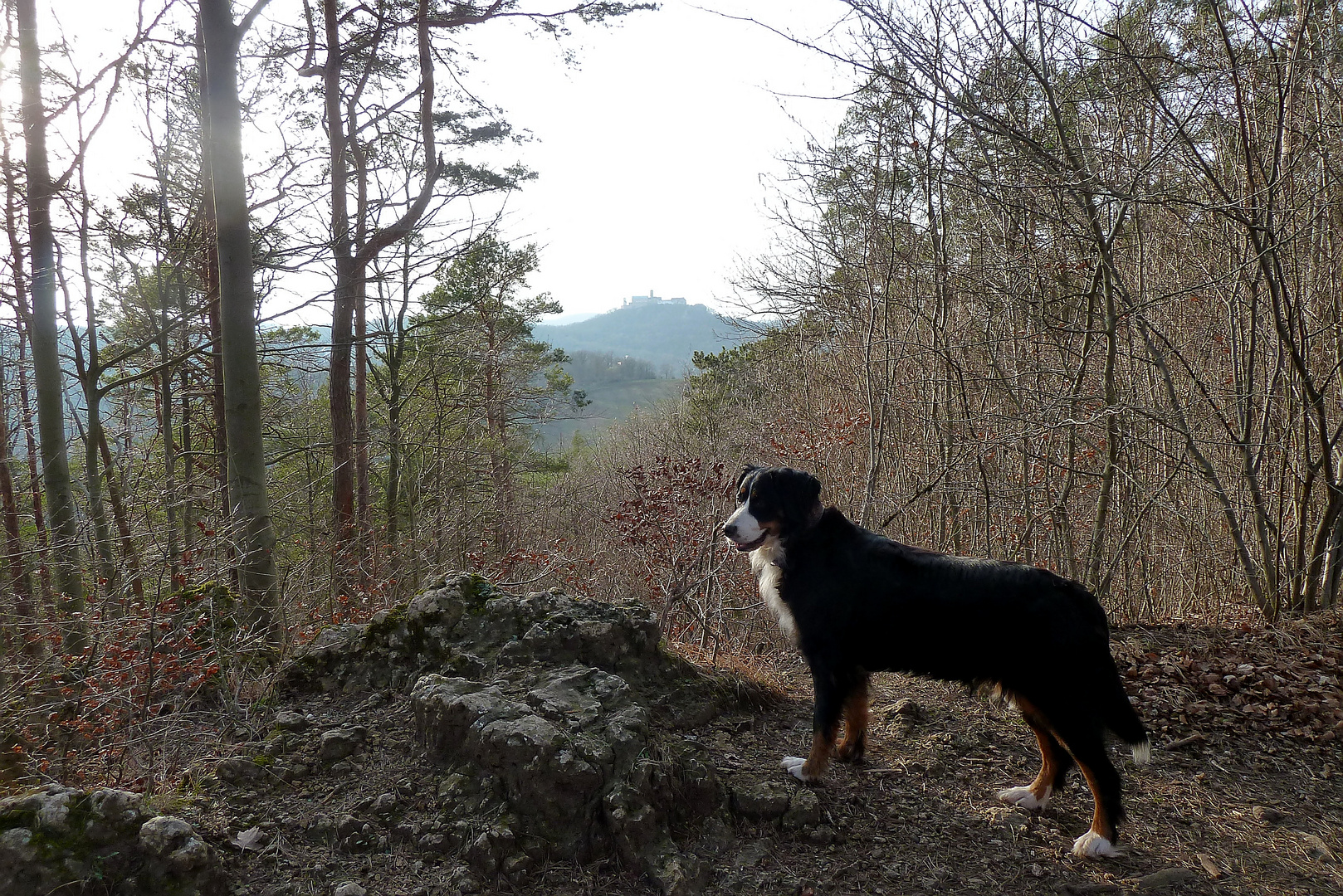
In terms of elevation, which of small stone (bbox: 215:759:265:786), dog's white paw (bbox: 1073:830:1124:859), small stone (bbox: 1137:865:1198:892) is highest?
small stone (bbox: 215:759:265:786)

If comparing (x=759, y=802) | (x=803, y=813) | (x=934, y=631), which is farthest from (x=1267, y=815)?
(x=759, y=802)

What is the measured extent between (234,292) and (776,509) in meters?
4.86

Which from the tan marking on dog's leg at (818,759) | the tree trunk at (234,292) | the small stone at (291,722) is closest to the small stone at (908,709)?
the tan marking on dog's leg at (818,759)

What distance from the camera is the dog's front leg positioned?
3307 mm

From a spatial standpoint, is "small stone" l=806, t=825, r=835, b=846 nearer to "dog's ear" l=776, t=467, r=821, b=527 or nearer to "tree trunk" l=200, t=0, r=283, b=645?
"dog's ear" l=776, t=467, r=821, b=527

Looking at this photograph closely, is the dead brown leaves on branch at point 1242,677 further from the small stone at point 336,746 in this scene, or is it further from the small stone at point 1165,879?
the small stone at point 336,746

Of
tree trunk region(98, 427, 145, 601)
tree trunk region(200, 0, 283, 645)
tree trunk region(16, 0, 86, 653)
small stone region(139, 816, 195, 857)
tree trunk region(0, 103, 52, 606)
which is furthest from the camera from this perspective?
tree trunk region(0, 103, 52, 606)

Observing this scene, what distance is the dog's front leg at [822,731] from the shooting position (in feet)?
10.8

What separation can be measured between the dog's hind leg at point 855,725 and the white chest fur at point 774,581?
371mm

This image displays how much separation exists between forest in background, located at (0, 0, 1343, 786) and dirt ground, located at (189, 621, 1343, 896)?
74 cm

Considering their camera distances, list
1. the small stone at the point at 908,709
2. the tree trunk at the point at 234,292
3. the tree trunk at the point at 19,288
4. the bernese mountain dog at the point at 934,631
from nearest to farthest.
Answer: the bernese mountain dog at the point at 934,631
the small stone at the point at 908,709
the tree trunk at the point at 234,292
the tree trunk at the point at 19,288

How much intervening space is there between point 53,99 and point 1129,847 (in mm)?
11005

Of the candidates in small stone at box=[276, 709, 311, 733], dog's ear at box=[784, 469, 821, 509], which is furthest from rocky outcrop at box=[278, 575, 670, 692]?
dog's ear at box=[784, 469, 821, 509]

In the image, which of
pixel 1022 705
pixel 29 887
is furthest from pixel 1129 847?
pixel 29 887
